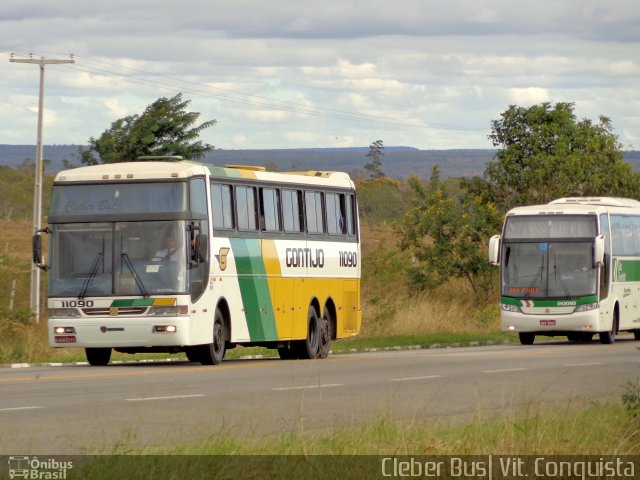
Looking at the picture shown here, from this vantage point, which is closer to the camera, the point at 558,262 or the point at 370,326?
the point at 558,262

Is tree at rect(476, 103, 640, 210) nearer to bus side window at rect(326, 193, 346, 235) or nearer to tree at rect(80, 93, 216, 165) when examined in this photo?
tree at rect(80, 93, 216, 165)

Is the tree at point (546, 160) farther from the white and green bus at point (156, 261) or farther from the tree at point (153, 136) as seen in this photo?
the white and green bus at point (156, 261)

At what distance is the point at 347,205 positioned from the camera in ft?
112

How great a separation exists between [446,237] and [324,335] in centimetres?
2739

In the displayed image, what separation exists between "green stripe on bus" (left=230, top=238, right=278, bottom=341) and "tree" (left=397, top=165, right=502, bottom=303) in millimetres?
28447

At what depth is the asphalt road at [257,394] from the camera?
1472 cm

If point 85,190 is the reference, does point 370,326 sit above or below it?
below

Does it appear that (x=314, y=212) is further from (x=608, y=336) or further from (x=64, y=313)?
(x=608, y=336)

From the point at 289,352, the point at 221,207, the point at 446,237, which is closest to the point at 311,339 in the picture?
the point at 289,352

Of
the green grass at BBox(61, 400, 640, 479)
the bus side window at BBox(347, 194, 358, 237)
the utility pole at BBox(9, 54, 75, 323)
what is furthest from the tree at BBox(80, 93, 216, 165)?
the green grass at BBox(61, 400, 640, 479)

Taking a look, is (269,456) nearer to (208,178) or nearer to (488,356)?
(208,178)

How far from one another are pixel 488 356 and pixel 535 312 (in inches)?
430

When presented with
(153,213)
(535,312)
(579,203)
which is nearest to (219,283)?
(153,213)

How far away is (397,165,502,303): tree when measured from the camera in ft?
193
